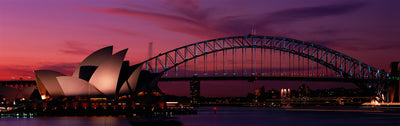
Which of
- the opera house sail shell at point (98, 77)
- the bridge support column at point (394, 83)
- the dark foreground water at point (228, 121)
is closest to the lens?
the dark foreground water at point (228, 121)

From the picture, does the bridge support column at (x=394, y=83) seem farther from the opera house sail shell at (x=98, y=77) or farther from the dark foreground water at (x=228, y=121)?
the opera house sail shell at (x=98, y=77)

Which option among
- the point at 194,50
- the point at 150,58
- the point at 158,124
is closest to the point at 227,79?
the point at 194,50

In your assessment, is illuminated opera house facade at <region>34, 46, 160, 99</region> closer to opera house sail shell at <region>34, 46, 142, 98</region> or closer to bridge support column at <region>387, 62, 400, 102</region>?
opera house sail shell at <region>34, 46, 142, 98</region>

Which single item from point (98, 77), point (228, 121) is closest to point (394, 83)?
point (228, 121)

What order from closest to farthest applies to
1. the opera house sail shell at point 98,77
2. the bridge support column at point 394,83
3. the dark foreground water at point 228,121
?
the dark foreground water at point 228,121
the opera house sail shell at point 98,77
the bridge support column at point 394,83

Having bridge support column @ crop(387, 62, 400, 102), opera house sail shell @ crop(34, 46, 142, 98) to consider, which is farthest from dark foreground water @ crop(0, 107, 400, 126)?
bridge support column @ crop(387, 62, 400, 102)

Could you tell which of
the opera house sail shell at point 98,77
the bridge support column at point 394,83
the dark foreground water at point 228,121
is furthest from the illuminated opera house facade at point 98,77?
the bridge support column at point 394,83

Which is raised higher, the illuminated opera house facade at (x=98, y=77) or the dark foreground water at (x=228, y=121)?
the illuminated opera house facade at (x=98, y=77)

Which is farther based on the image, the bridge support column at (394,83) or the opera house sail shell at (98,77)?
the bridge support column at (394,83)
